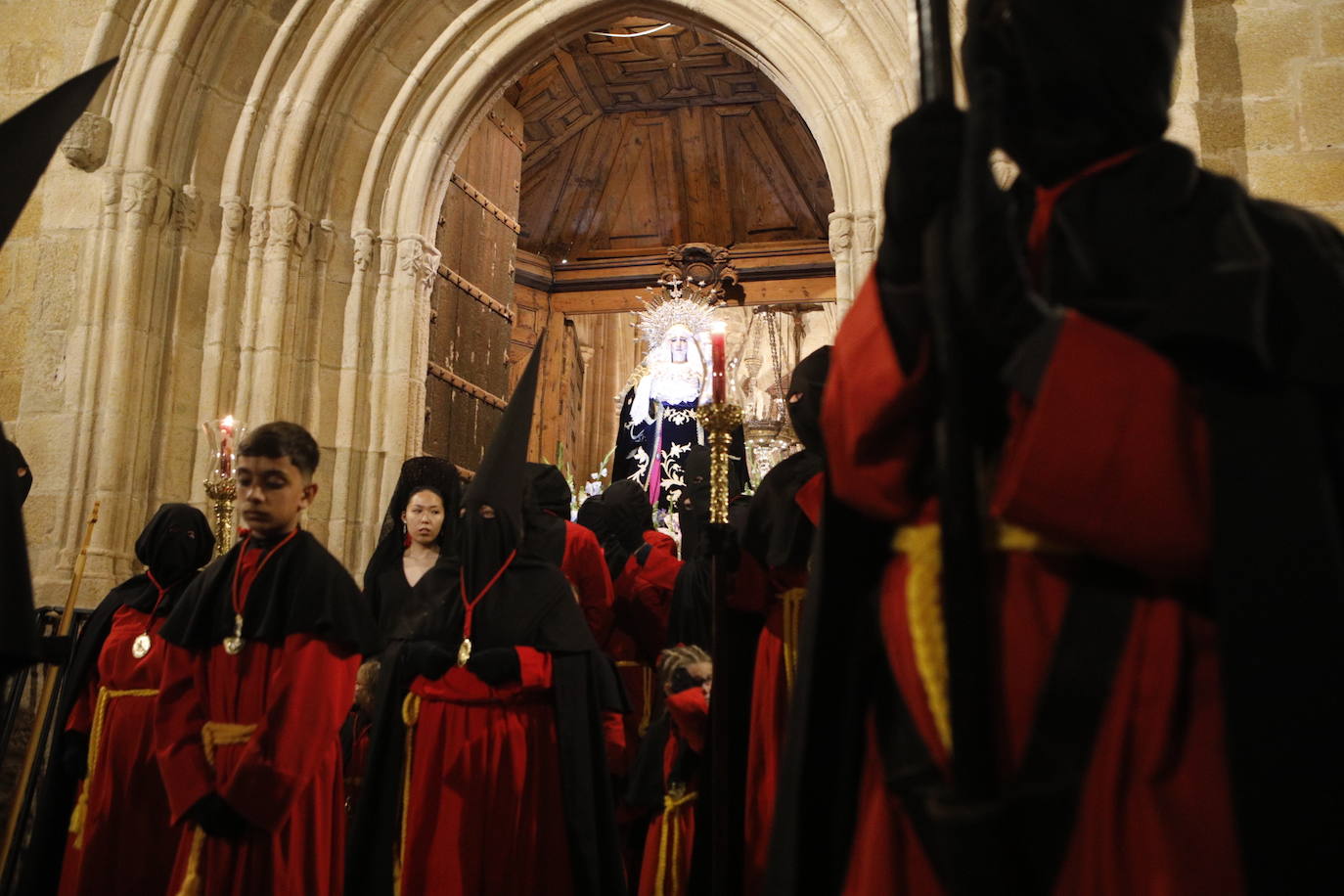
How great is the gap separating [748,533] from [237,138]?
5406 mm

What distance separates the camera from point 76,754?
4.09 meters

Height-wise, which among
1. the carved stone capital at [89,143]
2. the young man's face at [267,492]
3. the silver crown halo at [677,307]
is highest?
the silver crown halo at [677,307]

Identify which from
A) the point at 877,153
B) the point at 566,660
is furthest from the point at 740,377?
the point at 877,153

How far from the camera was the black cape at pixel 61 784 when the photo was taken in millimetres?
4184

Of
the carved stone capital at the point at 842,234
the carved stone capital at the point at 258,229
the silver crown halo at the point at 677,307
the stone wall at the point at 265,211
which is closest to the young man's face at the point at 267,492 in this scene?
the stone wall at the point at 265,211

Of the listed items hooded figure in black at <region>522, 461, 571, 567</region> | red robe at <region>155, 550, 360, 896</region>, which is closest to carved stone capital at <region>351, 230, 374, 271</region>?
hooded figure in black at <region>522, 461, 571, 567</region>

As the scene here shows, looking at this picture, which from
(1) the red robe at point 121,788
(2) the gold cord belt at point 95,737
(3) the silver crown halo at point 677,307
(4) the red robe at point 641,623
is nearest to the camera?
(1) the red robe at point 121,788

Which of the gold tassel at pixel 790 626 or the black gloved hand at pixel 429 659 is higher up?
the gold tassel at pixel 790 626

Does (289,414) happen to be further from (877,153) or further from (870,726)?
(870,726)

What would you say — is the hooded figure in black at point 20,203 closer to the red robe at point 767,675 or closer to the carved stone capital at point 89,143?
the red robe at point 767,675

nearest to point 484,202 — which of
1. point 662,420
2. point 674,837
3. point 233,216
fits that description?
point 233,216

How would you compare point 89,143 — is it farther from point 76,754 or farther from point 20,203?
point 20,203

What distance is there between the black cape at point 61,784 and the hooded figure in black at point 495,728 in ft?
3.81

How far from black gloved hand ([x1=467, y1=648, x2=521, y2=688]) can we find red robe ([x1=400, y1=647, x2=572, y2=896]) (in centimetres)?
3
